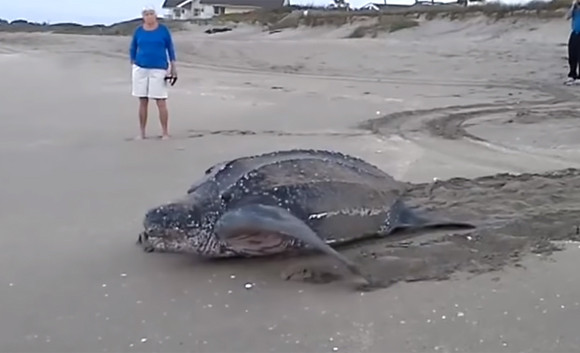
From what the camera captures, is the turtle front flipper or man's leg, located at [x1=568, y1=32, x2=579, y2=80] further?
man's leg, located at [x1=568, y1=32, x2=579, y2=80]

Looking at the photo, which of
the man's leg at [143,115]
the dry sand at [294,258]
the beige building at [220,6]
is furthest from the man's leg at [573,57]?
the beige building at [220,6]

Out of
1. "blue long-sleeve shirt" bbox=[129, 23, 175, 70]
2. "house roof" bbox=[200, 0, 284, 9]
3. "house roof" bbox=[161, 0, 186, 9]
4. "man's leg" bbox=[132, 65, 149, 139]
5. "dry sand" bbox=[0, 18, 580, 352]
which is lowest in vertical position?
"dry sand" bbox=[0, 18, 580, 352]

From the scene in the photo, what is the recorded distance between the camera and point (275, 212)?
305 cm

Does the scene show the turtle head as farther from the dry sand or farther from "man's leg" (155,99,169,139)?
"man's leg" (155,99,169,139)

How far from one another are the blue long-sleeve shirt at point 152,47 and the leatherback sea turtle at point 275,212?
3267mm

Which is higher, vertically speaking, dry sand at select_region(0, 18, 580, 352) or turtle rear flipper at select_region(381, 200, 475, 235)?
turtle rear flipper at select_region(381, 200, 475, 235)

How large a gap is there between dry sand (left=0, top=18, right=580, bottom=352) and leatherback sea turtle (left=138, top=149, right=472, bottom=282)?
80mm

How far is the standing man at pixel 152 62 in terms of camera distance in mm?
6465

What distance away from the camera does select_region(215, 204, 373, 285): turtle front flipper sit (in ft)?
9.75

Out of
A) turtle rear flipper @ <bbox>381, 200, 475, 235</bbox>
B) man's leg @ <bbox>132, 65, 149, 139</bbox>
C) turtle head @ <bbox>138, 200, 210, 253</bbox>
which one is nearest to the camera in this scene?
turtle head @ <bbox>138, 200, 210, 253</bbox>

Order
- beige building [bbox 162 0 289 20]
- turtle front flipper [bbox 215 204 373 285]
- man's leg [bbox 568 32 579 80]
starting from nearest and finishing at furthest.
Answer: turtle front flipper [bbox 215 204 373 285], man's leg [bbox 568 32 579 80], beige building [bbox 162 0 289 20]

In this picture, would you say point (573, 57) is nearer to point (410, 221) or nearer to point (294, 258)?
→ point (410, 221)

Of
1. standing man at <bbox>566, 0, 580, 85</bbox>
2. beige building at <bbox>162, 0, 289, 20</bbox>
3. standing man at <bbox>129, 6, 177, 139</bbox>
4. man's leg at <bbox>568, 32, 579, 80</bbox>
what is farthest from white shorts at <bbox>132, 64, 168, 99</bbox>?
beige building at <bbox>162, 0, 289, 20</bbox>

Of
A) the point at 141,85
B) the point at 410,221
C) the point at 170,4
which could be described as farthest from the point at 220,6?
the point at 410,221
